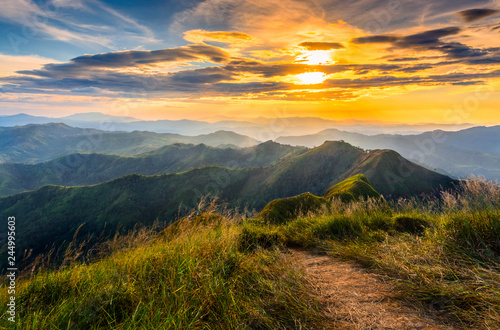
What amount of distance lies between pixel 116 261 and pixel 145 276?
3.39 feet

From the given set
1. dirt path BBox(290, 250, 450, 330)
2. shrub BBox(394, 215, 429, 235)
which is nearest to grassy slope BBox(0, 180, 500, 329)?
dirt path BBox(290, 250, 450, 330)

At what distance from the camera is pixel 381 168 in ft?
367

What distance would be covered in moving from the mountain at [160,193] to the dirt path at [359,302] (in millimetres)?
131805

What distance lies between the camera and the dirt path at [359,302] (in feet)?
8.59

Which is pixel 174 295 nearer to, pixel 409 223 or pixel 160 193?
pixel 409 223

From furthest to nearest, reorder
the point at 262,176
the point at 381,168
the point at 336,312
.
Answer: the point at 262,176
the point at 381,168
the point at 336,312

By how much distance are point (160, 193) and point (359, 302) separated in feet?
610

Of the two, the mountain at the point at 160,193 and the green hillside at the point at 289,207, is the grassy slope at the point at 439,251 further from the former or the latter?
the mountain at the point at 160,193

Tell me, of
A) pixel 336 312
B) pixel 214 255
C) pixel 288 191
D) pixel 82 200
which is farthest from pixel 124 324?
pixel 82 200

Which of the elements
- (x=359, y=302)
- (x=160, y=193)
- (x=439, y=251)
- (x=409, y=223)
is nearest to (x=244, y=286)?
(x=359, y=302)

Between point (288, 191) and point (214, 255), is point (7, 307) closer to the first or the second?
point (214, 255)

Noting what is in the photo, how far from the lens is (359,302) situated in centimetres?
310

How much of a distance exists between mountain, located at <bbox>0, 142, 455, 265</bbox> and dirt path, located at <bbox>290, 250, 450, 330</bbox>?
131805mm

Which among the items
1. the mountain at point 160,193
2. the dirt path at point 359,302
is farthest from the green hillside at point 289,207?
the mountain at point 160,193
